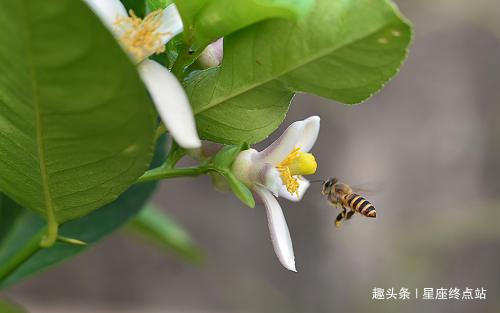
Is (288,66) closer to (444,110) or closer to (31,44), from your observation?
(31,44)

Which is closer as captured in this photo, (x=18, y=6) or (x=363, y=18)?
(x=18, y=6)

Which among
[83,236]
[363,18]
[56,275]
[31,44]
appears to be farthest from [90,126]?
[56,275]

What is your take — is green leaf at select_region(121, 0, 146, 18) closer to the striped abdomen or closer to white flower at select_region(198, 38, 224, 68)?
white flower at select_region(198, 38, 224, 68)

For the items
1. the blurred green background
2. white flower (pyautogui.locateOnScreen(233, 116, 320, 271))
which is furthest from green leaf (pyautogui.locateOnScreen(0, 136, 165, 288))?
the blurred green background

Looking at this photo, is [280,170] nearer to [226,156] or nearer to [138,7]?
[226,156]

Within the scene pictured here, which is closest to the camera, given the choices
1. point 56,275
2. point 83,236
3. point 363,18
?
point 363,18

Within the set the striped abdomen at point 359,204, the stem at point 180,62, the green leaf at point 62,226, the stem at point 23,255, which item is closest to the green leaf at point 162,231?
the green leaf at point 62,226
